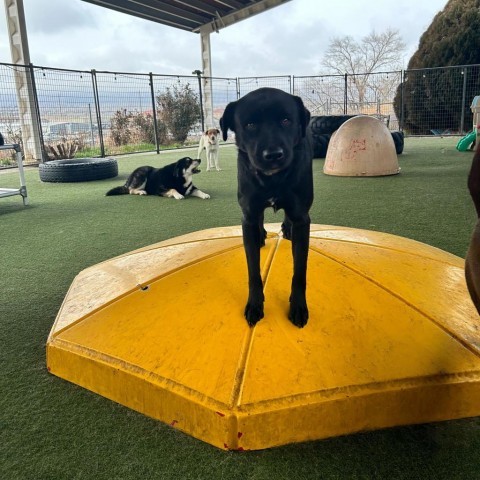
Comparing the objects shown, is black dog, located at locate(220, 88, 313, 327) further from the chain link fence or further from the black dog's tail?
the chain link fence

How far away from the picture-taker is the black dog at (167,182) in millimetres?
5633

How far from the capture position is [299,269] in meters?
1.59

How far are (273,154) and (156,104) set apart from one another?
507 inches

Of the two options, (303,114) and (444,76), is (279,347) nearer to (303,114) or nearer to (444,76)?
(303,114)

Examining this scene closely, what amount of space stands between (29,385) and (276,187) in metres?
1.17

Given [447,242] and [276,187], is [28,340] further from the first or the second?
[447,242]

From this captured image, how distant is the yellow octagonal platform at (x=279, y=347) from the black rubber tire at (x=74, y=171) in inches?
225

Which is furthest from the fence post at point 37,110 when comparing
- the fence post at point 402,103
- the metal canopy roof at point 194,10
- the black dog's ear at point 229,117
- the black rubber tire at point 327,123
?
the fence post at point 402,103

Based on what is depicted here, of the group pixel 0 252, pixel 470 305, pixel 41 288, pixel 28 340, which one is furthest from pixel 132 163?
pixel 470 305

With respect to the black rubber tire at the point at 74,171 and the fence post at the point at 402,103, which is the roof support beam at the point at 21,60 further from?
the fence post at the point at 402,103

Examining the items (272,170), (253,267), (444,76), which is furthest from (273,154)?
(444,76)

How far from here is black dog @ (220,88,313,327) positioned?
1460 millimetres

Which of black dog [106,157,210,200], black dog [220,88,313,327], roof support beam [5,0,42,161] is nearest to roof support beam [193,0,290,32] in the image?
roof support beam [5,0,42,161]

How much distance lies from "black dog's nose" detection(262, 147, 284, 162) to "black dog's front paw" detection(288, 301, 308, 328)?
1.77 ft
